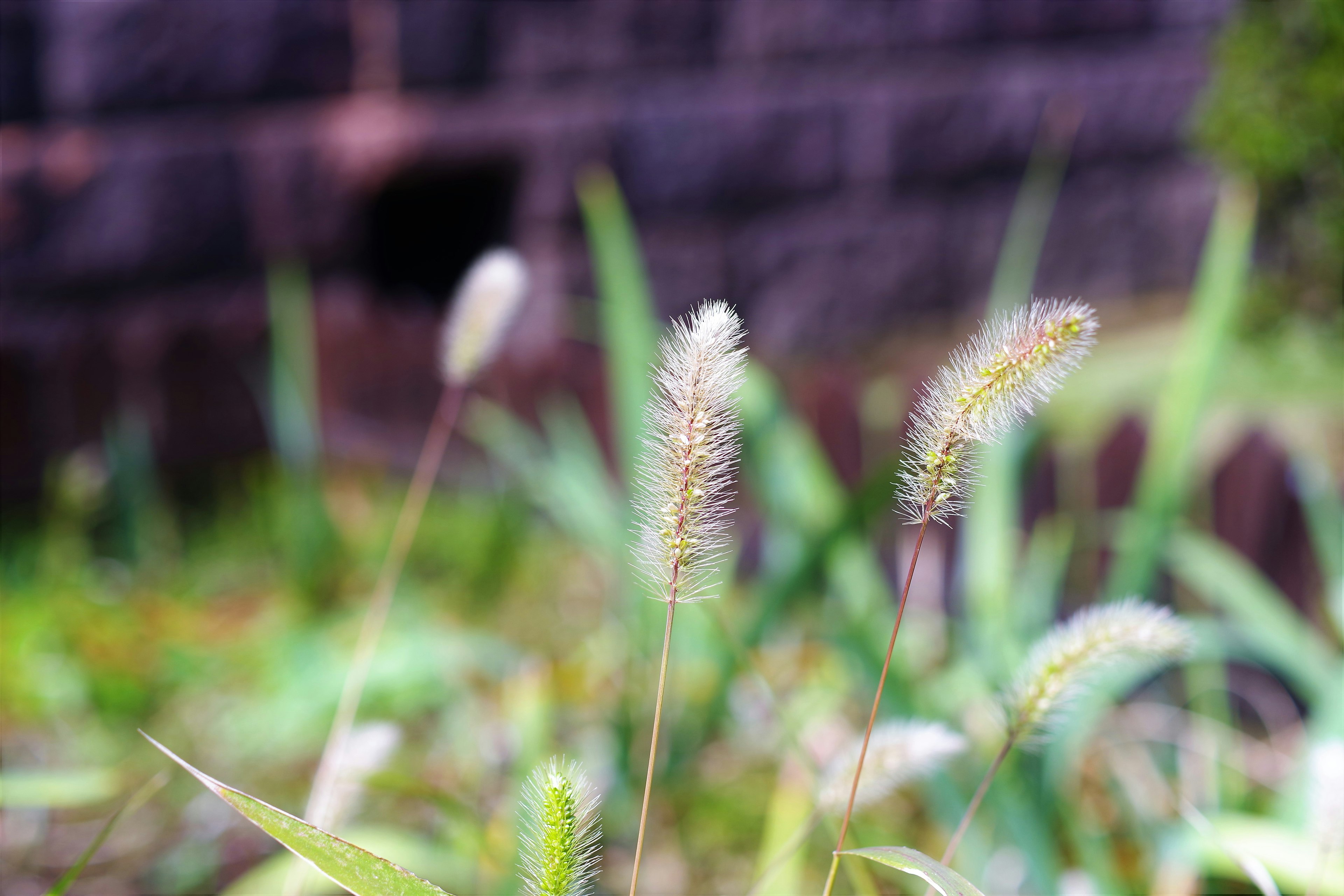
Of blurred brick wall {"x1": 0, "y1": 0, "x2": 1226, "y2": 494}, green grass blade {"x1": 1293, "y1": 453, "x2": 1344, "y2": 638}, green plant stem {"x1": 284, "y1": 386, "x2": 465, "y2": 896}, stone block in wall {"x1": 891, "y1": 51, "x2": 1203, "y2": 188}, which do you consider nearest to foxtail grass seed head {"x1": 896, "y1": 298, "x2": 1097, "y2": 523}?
green plant stem {"x1": 284, "y1": 386, "x2": 465, "y2": 896}

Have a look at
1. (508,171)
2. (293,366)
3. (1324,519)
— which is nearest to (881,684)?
(1324,519)

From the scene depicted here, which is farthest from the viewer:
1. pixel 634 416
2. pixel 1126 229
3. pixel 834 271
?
pixel 1126 229

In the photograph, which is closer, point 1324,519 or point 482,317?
point 482,317

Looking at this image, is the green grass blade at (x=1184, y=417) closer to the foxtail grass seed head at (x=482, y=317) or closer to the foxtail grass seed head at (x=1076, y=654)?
the foxtail grass seed head at (x=1076, y=654)

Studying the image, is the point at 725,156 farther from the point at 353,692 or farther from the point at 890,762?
the point at 890,762

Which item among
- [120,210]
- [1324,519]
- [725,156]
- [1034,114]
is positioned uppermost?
[1034,114]

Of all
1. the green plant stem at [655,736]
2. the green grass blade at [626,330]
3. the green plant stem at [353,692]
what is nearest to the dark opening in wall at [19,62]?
the green grass blade at [626,330]

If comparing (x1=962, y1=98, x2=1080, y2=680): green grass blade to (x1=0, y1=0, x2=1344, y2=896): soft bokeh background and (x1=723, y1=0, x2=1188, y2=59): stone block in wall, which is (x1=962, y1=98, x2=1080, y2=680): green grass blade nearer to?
(x1=0, y1=0, x2=1344, y2=896): soft bokeh background

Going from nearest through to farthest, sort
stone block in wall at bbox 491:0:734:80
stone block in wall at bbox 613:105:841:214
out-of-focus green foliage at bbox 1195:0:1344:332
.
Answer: out-of-focus green foliage at bbox 1195:0:1344:332 → stone block in wall at bbox 491:0:734:80 → stone block in wall at bbox 613:105:841:214
